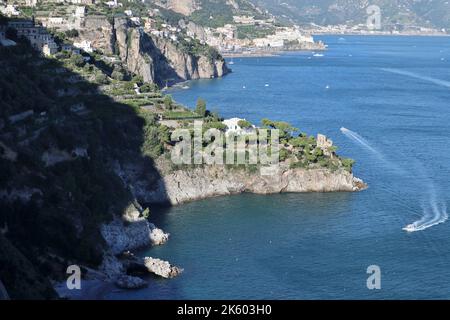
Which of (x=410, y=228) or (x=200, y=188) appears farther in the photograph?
(x=200, y=188)

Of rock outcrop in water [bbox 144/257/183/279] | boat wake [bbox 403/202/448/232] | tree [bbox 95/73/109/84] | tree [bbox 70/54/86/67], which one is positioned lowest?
boat wake [bbox 403/202/448/232]

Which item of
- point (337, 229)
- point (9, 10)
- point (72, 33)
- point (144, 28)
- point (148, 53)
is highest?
point (9, 10)

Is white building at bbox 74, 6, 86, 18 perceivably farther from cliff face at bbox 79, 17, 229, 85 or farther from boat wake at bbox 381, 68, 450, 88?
boat wake at bbox 381, 68, 450, 88

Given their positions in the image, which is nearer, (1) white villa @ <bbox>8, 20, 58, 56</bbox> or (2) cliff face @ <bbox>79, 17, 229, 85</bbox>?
(1) white villa @ <bbox>8, 20, 58, 56</bbox>

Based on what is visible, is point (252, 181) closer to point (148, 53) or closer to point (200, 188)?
point (200, 188)

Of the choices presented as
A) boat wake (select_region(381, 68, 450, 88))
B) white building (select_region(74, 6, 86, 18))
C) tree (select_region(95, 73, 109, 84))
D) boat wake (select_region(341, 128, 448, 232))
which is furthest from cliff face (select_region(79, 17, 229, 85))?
boat wake (select_region(341, 128, 448, 232))

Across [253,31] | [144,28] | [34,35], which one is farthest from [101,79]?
[253,31]

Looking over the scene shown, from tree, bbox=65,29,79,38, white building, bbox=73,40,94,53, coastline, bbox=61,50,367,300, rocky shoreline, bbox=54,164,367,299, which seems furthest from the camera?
tree, bbox=65,29,79,38

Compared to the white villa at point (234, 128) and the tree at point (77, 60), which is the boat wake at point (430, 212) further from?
the tree at point (77, 60)
